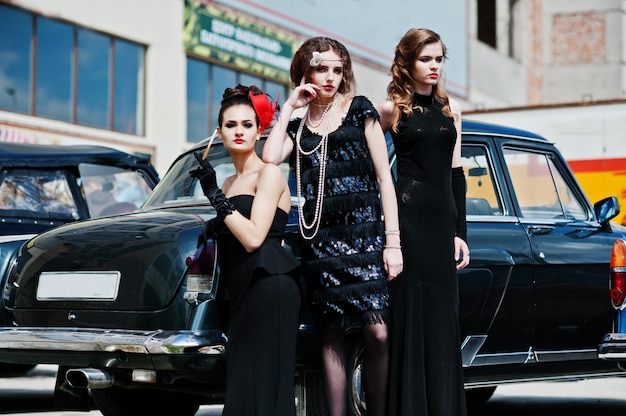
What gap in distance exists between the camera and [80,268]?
19.0 ft

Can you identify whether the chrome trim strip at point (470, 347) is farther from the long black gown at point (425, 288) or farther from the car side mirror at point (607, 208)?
the car side mirror at point (607, 208)

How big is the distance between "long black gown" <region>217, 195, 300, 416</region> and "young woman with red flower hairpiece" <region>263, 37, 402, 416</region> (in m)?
0.21

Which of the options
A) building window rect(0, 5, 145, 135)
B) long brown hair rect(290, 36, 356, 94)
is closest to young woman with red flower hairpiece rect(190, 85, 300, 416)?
long brown hair rect(290, 36, 356, 94)

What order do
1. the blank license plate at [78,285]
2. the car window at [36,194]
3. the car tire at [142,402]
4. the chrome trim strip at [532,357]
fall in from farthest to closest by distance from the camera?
the car window at [36,194], the car tire at [142,402], the chrome trim strip at [532,357], the blank license plate at [78,285]

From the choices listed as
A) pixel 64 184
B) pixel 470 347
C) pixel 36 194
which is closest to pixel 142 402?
pixel 470 347

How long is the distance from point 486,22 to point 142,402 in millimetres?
32023

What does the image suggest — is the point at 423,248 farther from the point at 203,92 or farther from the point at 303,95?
the point at 203,92

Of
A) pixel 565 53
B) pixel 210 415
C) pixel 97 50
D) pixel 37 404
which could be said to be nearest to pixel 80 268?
pixel 210 415

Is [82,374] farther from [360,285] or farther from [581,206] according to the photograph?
[581,206]

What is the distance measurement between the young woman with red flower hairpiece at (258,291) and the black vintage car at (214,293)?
0.27 metres

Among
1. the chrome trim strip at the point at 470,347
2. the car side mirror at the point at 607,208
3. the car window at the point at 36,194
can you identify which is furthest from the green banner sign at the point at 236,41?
the chrome trim strip at the point at 470,347

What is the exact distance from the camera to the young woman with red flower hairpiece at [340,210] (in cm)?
524

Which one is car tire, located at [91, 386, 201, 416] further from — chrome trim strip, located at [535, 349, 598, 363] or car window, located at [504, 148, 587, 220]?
car window, located at [504, 148, 587, 220]

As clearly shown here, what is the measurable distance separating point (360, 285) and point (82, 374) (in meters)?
1.31
